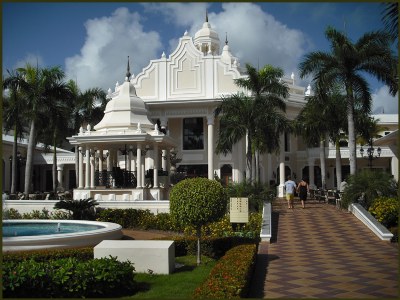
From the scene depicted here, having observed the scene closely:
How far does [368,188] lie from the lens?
17.8 meters

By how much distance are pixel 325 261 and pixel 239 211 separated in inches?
198

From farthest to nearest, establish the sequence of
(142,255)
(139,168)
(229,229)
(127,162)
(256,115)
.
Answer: (127,162)
(256,115)
(139,168)
(229,229)
(142,255)

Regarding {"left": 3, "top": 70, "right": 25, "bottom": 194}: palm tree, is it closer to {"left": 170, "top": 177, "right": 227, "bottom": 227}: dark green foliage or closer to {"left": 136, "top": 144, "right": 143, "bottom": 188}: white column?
{"left": 136, "top": 144, "right": 143, "bottom": 188}: white column

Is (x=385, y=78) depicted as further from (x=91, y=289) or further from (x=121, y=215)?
(x=91, y=289)

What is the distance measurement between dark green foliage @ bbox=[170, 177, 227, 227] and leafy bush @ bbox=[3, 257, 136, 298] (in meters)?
2.93

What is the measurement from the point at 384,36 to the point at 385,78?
5.72 ft

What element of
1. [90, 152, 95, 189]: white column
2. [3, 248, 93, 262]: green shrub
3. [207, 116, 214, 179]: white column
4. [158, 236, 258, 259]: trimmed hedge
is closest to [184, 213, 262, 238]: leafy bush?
[158, 236, 258, 259]: trimmed hedge

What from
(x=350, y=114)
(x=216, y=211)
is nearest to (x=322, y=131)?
(x=350, y=114)

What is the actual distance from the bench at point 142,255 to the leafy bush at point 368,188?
10062 mm

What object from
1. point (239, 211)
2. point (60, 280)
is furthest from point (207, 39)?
point (60, 280)

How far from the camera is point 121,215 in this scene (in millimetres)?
19125

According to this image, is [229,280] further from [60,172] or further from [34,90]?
[60,172]

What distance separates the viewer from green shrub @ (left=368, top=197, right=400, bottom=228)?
15.6 m

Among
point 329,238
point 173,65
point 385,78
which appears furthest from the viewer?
point 173,65
